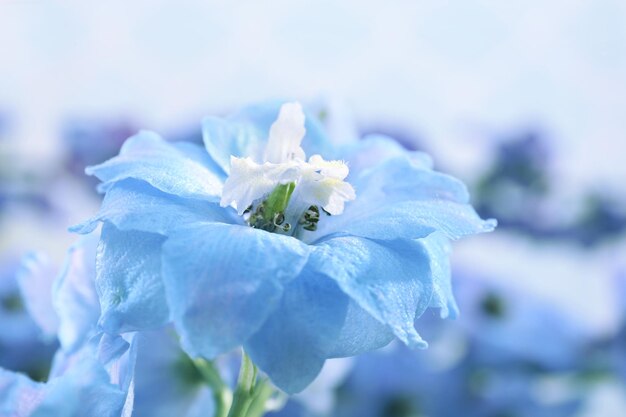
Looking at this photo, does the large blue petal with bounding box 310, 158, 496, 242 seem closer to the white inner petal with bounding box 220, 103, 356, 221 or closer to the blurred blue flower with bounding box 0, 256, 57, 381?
the white inner petal with bounding box 220, 103, 356, 221

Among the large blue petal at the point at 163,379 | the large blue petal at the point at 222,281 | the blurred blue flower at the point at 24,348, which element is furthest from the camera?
the blurred blue flower at the point at 24,348

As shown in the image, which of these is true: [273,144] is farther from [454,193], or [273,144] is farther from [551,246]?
[551,246]

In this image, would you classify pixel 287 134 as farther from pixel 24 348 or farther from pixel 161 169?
pixel 24 348

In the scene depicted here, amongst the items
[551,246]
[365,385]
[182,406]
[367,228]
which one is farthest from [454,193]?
[551,246]

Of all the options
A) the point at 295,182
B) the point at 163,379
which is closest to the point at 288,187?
the point at 295,182

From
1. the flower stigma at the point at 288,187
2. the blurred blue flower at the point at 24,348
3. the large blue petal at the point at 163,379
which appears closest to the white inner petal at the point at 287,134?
the flower stigma at the point at 288,187

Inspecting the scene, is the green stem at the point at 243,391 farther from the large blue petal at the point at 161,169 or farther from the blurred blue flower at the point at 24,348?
the blurred blue flower at the point at 24,348
